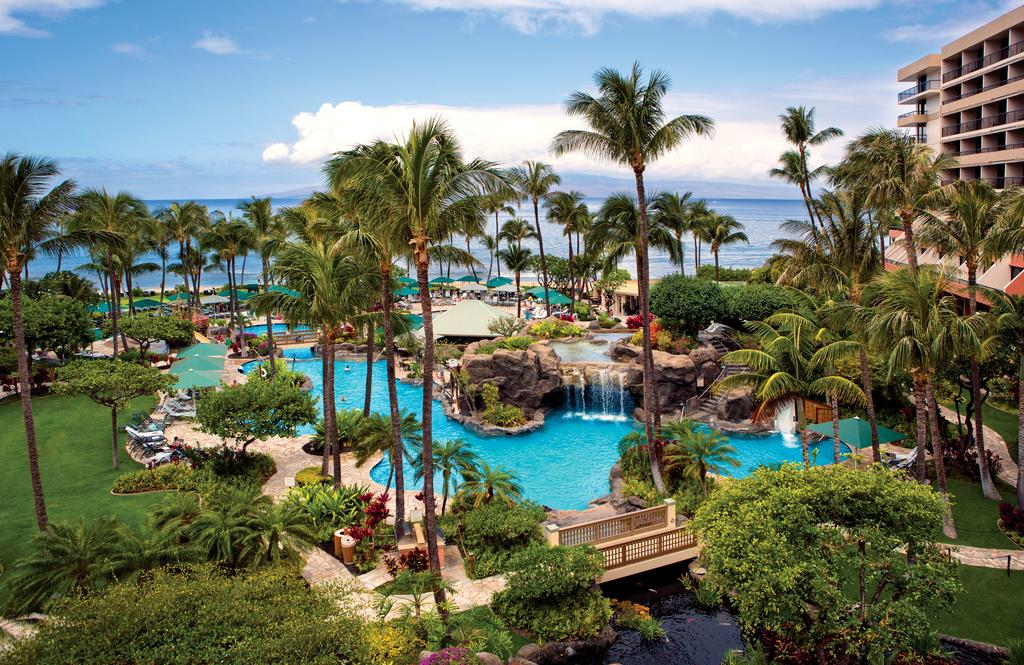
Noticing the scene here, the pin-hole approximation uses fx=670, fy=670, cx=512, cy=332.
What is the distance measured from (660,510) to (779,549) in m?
8.09

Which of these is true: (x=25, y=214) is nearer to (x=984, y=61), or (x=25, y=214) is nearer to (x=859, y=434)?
(x=859, y=434)

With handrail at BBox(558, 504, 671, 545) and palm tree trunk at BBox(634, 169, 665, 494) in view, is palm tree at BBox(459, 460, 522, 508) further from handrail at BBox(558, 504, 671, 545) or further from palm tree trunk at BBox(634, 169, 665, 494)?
palm tree trunk at BBox(634, 169, 665, 494)

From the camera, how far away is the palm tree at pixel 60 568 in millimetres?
14895

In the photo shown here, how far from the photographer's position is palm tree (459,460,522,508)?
66.3ft

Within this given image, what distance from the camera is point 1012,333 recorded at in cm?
1978

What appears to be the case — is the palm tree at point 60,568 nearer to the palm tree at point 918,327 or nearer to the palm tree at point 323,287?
the palm tree at point 323,287

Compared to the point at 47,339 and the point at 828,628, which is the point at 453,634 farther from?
the point at 47,339

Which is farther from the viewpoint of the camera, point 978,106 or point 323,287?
point 978,106

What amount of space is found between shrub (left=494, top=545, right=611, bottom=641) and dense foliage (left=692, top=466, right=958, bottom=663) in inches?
160

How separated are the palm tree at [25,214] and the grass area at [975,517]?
26.0 meters

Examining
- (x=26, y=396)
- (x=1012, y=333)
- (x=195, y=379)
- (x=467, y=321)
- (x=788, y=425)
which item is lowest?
(x=788, y=425)

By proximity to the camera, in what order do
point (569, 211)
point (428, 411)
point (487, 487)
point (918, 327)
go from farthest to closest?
point (569, 211) → point (487, 487) → point (918, 327) → point (428, 411)

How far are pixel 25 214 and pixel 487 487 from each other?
1446 centimetres

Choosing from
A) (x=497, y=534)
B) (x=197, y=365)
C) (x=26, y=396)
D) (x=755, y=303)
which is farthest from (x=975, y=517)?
(x=197, y=365)
